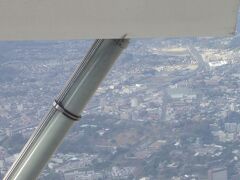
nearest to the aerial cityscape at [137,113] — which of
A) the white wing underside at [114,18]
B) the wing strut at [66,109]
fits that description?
the wing strut at [66,109]

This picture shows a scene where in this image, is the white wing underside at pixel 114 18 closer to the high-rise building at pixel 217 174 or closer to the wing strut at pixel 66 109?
the wing strut at pixel 66 109

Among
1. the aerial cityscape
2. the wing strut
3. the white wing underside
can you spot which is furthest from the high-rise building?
the white wing underside

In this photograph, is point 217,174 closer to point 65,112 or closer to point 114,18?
point 65,112

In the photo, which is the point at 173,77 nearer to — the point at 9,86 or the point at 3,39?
the point at 9,86

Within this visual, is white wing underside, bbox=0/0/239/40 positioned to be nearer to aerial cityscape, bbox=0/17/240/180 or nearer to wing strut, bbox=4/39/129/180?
wing strut, bbox=4/39/129/180

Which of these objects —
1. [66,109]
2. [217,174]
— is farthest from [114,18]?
[217,174]

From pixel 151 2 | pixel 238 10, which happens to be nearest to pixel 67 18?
pixel 151 2
